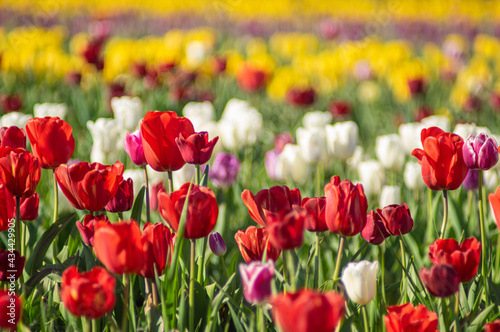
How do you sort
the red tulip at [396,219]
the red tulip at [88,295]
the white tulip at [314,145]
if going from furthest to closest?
the white tulip at [314,145] < the red tulip at [396,219] < the red tulip at [88,295]

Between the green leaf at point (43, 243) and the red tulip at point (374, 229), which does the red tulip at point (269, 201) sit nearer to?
the red tulip at point (374, 229)

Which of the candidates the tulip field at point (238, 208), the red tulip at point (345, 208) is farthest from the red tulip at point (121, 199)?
the red tulip at point (345, 208)

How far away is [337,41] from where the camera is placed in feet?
25.7

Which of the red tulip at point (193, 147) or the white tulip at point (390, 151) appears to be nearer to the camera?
the red tulip at point (193, 147)

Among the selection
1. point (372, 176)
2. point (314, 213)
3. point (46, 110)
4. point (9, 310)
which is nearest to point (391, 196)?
point (372, 176)

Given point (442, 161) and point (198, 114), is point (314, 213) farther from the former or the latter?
point (198, 114)

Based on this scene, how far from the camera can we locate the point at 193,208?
97cm

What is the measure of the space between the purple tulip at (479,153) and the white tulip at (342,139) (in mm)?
937

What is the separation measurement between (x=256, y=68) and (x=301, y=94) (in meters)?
0.68

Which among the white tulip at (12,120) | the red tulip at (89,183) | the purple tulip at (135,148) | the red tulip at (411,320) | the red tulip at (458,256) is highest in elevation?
the white tulip at (12,120)

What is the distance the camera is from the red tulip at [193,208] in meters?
0.96

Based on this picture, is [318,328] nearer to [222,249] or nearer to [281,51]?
[222,249]

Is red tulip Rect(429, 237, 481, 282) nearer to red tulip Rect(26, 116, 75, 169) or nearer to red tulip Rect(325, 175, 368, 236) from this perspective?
red tulip Rect(325, 175, 368, 236)

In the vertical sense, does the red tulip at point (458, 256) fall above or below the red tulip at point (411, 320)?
above
